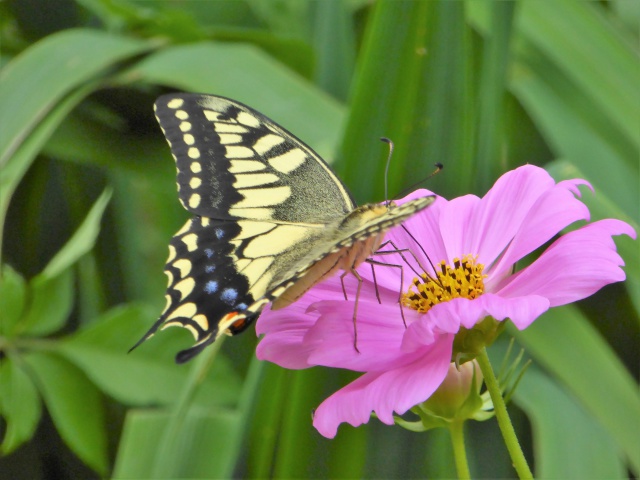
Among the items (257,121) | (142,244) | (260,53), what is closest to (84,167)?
(142,244)

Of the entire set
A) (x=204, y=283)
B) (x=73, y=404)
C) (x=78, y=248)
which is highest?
(x=204, y=283)

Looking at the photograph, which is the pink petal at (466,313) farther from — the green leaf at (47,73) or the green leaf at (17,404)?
the green leaf at (47,73)

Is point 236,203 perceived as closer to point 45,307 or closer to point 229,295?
point 229,295

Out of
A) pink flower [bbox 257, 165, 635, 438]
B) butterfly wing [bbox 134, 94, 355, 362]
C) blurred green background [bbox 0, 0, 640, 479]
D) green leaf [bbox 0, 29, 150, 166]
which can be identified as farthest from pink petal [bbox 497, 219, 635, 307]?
green leaf [bbox 0, 29, 150, 166]

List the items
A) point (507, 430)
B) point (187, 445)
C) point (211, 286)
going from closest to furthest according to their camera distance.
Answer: point (507, 430), point (211, 286), point (187, 445)

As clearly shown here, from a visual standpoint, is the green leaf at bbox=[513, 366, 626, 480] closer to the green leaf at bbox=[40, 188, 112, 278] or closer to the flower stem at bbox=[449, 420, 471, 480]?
the flower stem at bbox=[449, 420, 471, 480]

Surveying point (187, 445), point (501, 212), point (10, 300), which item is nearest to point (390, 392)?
point (501, 212)
